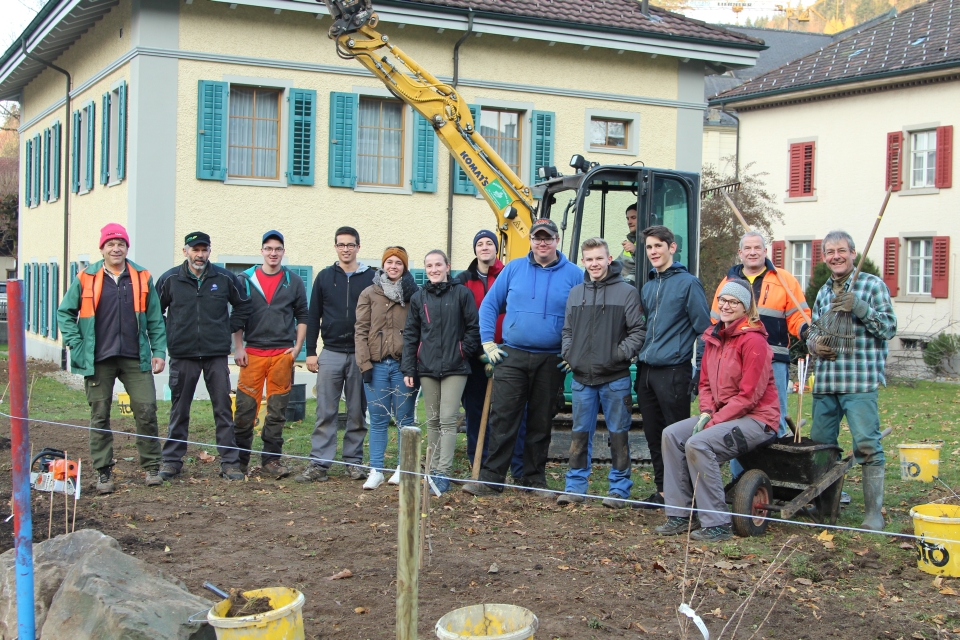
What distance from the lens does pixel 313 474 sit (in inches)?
334

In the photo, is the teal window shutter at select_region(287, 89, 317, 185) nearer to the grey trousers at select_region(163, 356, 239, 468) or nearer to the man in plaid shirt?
the grey trousers at select_region(163, 356, 239, 468)

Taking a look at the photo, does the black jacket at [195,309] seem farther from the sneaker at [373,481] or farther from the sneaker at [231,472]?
the sneaker at [373,481]

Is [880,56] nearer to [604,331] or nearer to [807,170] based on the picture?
[807,170]

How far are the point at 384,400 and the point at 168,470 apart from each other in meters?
1.94

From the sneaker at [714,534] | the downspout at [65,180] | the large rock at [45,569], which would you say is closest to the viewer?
the large rock at [45,569]

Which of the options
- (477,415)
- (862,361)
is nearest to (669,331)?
(862,361)

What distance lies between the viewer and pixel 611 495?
751cm

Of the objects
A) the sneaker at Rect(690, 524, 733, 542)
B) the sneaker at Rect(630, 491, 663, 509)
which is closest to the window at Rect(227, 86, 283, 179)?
the sneaker at Rect(630, 491, 663, 509)

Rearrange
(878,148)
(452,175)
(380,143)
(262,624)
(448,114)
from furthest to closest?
1. (878,148)
2. (452,175)
3. (380,143)
4. (448,114)
5. (262,624)

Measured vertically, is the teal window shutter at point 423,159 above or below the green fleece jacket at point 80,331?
above

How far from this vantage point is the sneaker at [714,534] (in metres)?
6.39

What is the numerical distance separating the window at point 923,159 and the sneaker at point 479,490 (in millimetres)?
20680

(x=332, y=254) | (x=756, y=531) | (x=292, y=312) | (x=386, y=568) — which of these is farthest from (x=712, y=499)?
(x=332, y=254)

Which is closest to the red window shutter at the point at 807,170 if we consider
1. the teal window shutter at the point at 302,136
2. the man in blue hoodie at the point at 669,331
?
the teal window shutter at the point at 302,136
